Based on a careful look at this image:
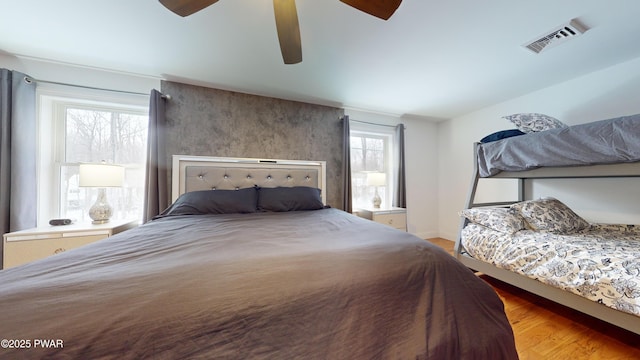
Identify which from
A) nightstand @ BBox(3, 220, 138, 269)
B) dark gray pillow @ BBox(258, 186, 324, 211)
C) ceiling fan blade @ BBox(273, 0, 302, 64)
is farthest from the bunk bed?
nightstand @ BBox(3, 220, 138, 269)

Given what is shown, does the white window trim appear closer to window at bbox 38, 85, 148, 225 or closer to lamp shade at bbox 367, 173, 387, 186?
lamp shade at bbox 367, 173, 387, 186

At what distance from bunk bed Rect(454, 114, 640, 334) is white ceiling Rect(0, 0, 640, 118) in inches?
29.3

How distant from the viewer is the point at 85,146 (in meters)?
2.19

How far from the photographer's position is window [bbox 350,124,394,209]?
3273 mm

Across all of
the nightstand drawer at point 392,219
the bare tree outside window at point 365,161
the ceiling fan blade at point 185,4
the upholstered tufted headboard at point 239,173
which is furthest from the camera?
the bare tree outside window at point 365,161

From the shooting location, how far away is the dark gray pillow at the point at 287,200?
2128mm

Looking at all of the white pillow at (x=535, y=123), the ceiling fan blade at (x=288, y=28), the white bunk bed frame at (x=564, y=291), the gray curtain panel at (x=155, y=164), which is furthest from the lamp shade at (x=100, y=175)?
the white pillow at (x=535, y=123)

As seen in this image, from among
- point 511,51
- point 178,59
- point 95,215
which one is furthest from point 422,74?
point 95,215

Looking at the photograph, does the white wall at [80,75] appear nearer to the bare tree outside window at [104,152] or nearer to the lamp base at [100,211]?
the bare tree outside window at [104,152]

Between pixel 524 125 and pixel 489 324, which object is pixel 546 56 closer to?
pixel 524 125

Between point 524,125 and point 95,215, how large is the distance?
414 cm

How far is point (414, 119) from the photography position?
3.59 metres

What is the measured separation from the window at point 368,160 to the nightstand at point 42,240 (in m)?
2.83

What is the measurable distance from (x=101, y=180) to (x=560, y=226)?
4093 mm
